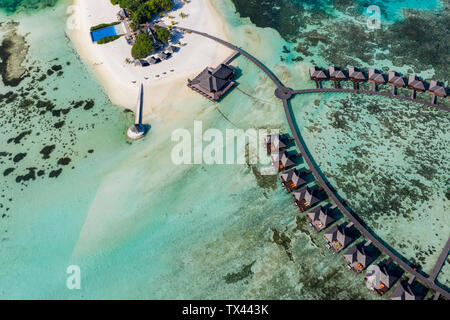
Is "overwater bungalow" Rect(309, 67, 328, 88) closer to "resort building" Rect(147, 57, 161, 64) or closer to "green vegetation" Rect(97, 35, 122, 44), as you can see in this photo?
"resort building" Rect(147, 57, 161, 64)

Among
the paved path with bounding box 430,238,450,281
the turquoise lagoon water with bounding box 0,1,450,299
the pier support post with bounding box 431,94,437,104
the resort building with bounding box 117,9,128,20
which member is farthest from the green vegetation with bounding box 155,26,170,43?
the paved path with bounding box 430,238,450,281

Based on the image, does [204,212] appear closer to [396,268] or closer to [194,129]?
[194,129]

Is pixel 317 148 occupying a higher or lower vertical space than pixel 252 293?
higher

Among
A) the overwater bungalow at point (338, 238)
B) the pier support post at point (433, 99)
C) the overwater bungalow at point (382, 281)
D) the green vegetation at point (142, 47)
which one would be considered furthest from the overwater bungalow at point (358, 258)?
the green vegetation at point (142, 47)

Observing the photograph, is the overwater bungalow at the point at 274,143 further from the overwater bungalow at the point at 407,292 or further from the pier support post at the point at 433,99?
the pier support post at the point at 433,99
